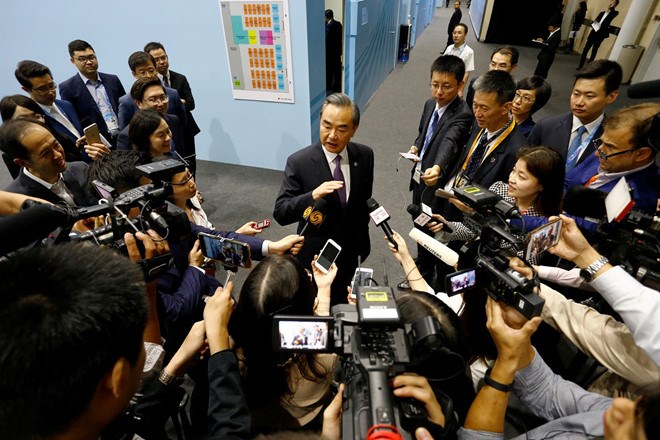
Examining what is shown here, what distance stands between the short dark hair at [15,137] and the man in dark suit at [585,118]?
307cm

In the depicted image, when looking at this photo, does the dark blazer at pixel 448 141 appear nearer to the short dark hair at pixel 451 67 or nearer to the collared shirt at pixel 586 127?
the short dark hair at pixel 451 67

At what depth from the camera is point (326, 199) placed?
1.85 metres

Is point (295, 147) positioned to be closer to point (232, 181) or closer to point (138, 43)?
point (232, 181)

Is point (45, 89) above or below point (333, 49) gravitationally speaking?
above

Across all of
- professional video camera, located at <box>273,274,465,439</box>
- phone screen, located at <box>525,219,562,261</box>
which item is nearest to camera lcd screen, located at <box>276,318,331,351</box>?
professional video camera, located at <box>273,274,465,439</box>

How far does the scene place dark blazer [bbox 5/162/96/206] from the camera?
5.83ft

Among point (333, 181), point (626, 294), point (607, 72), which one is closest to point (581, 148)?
point (607, 72)

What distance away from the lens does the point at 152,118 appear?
2.05 meters

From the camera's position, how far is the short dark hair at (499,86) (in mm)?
2023

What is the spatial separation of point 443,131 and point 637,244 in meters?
1.56

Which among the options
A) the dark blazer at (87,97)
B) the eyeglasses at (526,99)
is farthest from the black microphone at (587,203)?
the dark blazer at (87,97)

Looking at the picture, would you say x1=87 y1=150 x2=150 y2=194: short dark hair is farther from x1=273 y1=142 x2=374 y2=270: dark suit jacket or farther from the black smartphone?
x1=273 y1=142 x2=374 y2=270: dark suit jacket

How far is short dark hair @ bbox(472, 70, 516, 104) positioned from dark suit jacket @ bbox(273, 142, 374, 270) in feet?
2.73

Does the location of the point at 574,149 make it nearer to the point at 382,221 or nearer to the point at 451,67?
the point at 451,67
